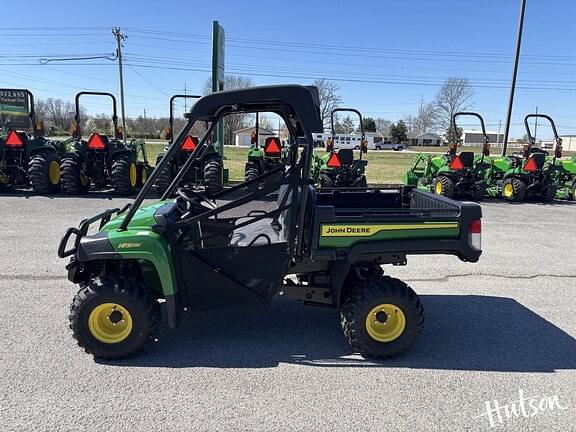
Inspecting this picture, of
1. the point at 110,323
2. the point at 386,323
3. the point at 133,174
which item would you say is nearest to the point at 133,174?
the point at 133,174

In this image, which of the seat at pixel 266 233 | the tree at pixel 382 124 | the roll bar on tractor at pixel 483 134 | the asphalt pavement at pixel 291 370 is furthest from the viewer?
the tree at pixel 382 124

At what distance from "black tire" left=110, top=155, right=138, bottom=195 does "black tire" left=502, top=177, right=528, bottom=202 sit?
9.90m

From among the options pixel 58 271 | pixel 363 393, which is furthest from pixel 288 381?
pixel 58 271

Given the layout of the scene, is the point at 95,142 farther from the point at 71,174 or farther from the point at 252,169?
the point at 252,169

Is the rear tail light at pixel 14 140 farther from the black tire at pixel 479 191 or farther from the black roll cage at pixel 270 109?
the black tire at pixel 479 191

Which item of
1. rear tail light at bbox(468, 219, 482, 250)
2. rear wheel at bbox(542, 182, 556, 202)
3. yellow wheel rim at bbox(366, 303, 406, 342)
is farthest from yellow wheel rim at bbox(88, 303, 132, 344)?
rear wheel at bbox(542, 182, 556, 202)

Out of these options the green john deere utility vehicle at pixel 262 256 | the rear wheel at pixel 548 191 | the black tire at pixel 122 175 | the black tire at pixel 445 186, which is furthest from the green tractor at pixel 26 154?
the rear wheel at pixel 548 191

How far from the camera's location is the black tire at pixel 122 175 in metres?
10.7

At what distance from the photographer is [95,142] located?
10875 mm

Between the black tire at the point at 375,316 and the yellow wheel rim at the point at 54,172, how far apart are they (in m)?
9.79

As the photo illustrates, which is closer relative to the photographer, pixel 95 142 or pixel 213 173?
pixel 213 173

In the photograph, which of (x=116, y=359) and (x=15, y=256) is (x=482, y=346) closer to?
(x=116, y=359)

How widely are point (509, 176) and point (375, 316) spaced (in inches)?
417

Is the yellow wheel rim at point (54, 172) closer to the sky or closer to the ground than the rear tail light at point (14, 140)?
closer to the ground
